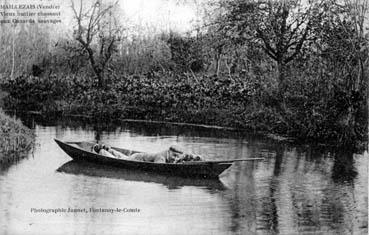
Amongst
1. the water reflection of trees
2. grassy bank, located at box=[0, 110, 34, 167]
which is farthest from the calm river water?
grassy bank, located at box=[0, 110, 34, 167]

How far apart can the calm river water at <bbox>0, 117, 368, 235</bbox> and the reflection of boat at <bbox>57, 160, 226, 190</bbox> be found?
2 centimetres

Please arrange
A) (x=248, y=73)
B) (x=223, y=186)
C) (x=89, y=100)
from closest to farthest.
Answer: (x=223, y=186), (x=248, y=73), (x=89, y=100)

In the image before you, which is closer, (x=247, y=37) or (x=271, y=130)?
(x=271, y=130)

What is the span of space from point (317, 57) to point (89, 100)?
1078cm

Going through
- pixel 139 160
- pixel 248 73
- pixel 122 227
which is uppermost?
pixel 248 73

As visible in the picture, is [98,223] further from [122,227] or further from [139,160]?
[139,160]

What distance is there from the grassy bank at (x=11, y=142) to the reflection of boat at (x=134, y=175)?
4.57ft

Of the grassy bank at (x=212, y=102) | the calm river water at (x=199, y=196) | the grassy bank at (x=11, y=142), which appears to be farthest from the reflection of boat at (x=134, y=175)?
the grassy bank at (x=212, y=102)

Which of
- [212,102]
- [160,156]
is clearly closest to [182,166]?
[160,156]

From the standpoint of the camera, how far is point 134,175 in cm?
1214

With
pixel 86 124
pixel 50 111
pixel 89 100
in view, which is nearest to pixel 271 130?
pixel 86 124

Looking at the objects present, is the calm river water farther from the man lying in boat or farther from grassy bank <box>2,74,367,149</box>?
grassy bank <box>2,74,367,149</box>

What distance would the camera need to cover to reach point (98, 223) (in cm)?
898

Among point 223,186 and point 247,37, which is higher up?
point 247,37
